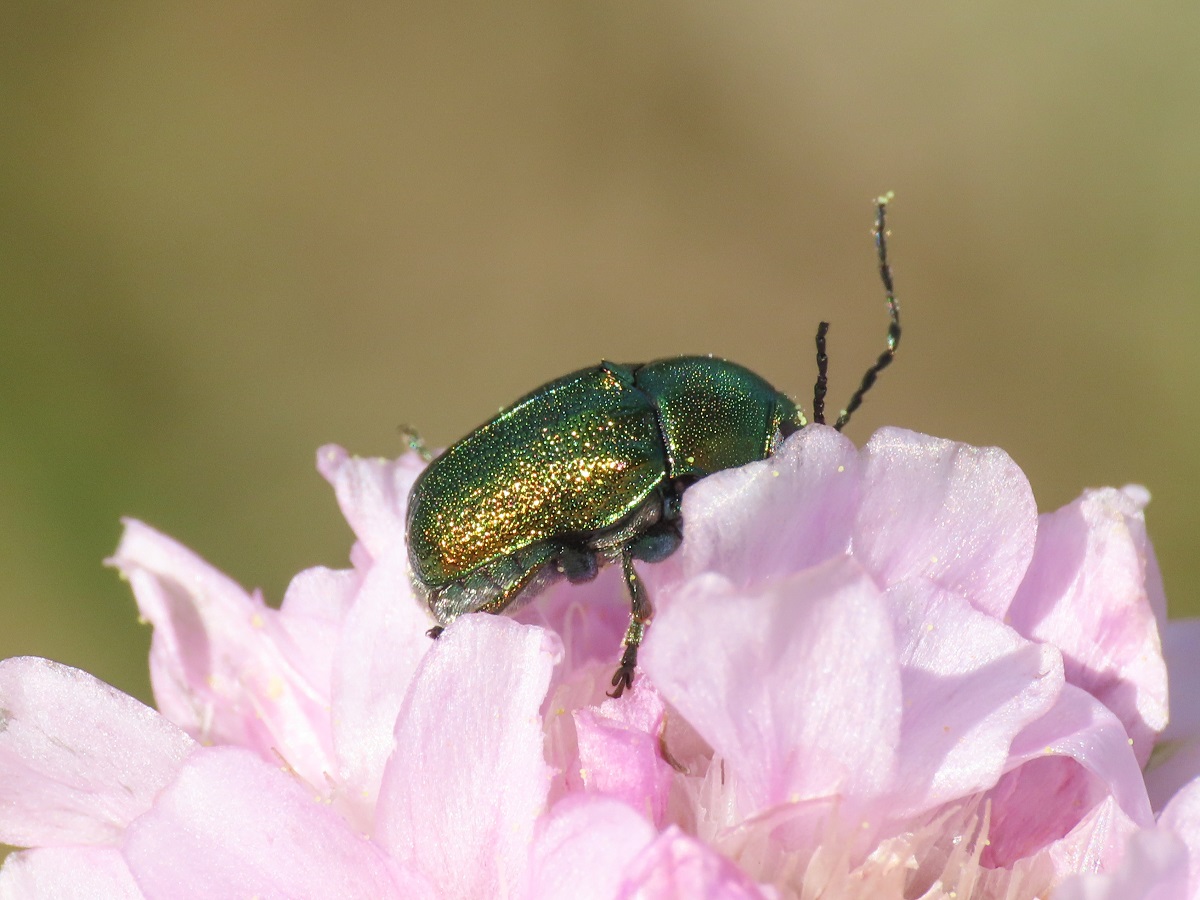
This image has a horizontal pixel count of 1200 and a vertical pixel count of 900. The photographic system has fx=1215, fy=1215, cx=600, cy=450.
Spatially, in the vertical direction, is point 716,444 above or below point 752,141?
below

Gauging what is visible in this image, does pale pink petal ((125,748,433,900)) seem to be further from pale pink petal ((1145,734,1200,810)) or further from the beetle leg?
pale pink petal ((1145,734,1200,810))

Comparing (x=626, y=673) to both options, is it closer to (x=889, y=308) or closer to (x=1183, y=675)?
(x=889, y=308)

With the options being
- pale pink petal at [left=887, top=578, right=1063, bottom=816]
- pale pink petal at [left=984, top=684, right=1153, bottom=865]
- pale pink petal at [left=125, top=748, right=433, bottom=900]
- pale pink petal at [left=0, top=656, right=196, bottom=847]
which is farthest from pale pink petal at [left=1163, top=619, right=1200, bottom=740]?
pale pink petal at [left=0, top=656, right=196, bottom=847]

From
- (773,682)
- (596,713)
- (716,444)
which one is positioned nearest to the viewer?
(773,682)

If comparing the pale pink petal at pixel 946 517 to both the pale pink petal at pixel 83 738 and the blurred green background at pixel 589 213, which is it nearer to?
the pale pink petal at pixel 83 738

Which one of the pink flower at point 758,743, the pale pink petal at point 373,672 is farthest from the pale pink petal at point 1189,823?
the pale pink petal at point 373,672

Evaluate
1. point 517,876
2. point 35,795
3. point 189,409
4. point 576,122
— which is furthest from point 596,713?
point 576,122

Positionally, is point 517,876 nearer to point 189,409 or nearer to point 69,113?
point 189,409
